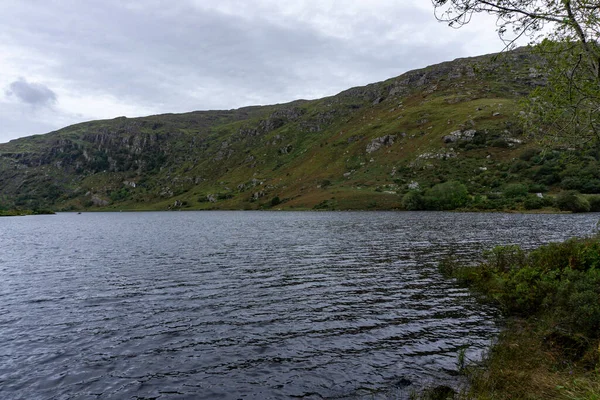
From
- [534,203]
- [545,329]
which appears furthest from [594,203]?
[545,329]

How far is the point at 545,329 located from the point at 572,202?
10618 cm

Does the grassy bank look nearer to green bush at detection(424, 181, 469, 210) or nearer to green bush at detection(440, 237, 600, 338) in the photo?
green bush at detection(440, 237, 600, 338)

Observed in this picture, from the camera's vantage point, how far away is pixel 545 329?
16.4m

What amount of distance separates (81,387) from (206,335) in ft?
20.4

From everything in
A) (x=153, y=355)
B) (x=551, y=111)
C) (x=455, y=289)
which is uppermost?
(x=551, y=111)

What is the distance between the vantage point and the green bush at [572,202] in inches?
3868

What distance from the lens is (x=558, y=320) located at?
643 inches

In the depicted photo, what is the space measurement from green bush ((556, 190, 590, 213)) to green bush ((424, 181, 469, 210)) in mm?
29123

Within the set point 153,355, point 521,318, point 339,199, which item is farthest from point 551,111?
point 339,199

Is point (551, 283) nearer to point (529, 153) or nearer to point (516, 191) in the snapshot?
point (516, 191)

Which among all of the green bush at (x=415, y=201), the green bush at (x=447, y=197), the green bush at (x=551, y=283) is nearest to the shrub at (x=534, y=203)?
the green bush at (x=447, y=197)

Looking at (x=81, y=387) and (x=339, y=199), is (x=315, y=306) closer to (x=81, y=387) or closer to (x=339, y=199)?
(x=81, y=387)

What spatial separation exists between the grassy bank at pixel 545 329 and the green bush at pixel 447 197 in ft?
348

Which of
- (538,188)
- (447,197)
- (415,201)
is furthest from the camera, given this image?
(415,201)
